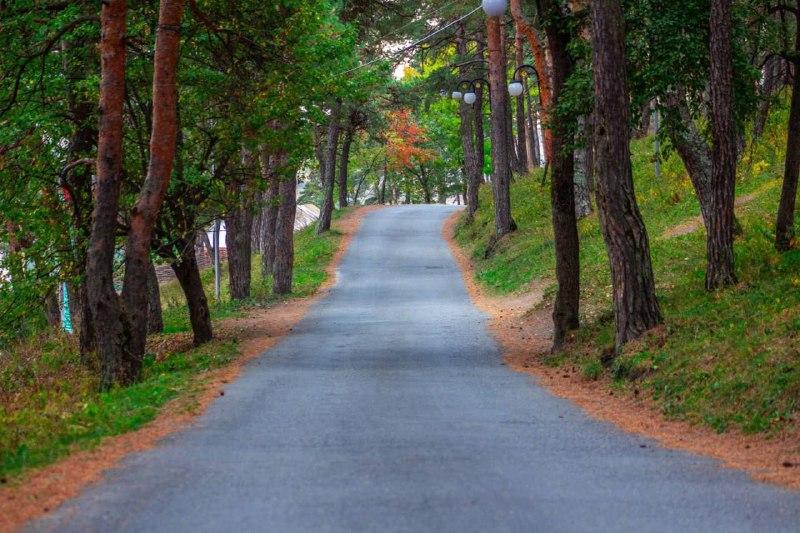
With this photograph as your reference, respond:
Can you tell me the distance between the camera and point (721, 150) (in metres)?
15.8

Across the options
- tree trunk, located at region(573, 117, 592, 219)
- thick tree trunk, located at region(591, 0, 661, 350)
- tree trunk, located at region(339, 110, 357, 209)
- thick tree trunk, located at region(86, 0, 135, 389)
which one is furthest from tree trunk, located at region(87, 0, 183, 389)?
tree trunk, located at region(339, 110, 357, 209)

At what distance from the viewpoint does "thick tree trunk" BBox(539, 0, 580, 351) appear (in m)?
16.5

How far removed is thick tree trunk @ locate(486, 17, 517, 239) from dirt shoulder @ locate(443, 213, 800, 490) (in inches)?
506

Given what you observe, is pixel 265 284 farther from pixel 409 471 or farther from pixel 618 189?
pixel 409 471

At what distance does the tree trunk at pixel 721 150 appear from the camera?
15477mm

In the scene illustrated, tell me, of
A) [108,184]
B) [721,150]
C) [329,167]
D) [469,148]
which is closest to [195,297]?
[108,184]

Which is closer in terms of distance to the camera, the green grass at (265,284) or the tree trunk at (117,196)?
the tree trunk at (117,196)

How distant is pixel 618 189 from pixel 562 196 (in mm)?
2739

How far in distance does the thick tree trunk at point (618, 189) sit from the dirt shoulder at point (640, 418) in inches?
45.1

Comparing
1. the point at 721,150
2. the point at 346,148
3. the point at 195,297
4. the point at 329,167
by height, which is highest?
the point at 346,148

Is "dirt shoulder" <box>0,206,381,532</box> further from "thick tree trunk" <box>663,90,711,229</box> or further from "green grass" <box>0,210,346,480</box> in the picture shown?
"thick tree trunk" <box>663,90,711,229</box>

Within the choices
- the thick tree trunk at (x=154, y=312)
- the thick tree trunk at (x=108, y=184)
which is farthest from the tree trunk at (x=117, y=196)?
the thick tree trunk at (x=154, y=312)

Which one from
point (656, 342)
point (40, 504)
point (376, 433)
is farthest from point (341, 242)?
point (40, 504)

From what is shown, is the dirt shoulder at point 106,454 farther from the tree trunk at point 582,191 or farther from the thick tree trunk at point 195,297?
the tree trunk at point 582,191
